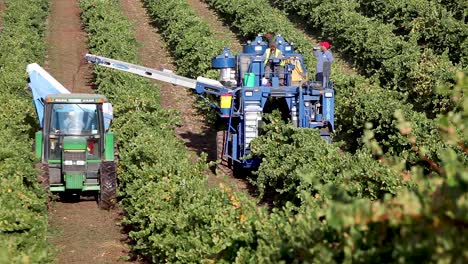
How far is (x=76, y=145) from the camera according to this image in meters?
14.3

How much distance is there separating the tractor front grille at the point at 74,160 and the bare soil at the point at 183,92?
104 inches

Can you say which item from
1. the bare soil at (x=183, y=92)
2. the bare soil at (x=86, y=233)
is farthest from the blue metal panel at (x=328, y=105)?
the bare soil at (x=86, y=233)

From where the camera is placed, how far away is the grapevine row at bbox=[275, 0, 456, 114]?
64.0 ft

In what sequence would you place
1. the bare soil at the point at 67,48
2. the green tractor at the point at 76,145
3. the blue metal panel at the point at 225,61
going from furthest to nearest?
1. the bare soil at the point at 67,48
2. the blue metal panel at the point at 225,61
3. the green tractor at the point at 76,145

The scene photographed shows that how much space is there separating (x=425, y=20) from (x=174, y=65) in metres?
8.50

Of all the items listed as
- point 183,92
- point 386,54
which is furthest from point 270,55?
point 183,92

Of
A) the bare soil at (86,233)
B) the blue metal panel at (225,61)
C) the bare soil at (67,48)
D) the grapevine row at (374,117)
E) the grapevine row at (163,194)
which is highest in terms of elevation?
the bare soil at (67,48)

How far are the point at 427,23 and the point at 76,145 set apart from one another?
1413cm

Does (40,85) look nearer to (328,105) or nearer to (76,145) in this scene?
(76,145)

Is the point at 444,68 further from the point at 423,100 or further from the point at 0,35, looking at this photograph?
Answer: the point at 0,35

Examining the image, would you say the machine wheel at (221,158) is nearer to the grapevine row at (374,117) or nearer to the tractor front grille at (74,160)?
the grapevine row at (374,117)

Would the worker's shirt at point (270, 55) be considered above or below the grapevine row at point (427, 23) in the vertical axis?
below

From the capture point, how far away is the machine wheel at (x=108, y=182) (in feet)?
45.9

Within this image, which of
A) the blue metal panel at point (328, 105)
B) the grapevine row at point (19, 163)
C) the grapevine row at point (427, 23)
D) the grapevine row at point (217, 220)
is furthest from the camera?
the grapevine row at point (427, 23)
